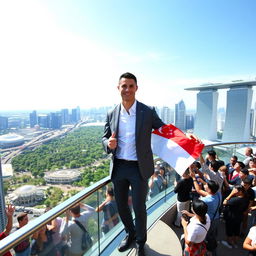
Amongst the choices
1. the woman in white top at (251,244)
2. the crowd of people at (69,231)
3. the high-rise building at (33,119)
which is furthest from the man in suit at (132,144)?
the high-rise building at (33,119)

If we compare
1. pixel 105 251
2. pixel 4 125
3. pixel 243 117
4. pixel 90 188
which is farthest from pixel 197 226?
pixel 4 125

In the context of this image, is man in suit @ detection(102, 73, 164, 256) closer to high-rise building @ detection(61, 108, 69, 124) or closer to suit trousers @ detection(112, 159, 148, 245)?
suit trousers @ detection(112, 159, 148, 245)

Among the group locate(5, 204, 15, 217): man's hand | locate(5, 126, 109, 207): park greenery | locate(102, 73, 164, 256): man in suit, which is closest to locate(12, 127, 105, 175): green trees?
locate(5, 126, 109, 207): park greenery

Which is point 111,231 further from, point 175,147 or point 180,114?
point 180,114

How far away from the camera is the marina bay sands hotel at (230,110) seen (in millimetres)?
53500

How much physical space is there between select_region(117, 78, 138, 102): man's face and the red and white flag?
473mm

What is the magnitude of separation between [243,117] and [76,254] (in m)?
61.7

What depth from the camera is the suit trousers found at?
1.80 meters

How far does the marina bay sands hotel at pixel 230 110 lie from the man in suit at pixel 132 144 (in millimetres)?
54402

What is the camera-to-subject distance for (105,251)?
2.12 meters

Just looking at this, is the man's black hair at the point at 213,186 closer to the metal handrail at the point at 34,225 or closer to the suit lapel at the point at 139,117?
the suit lapel at the point at 139,117

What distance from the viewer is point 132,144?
5.79 feet

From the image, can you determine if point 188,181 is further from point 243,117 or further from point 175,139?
point 243,117

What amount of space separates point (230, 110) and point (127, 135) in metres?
63.8
